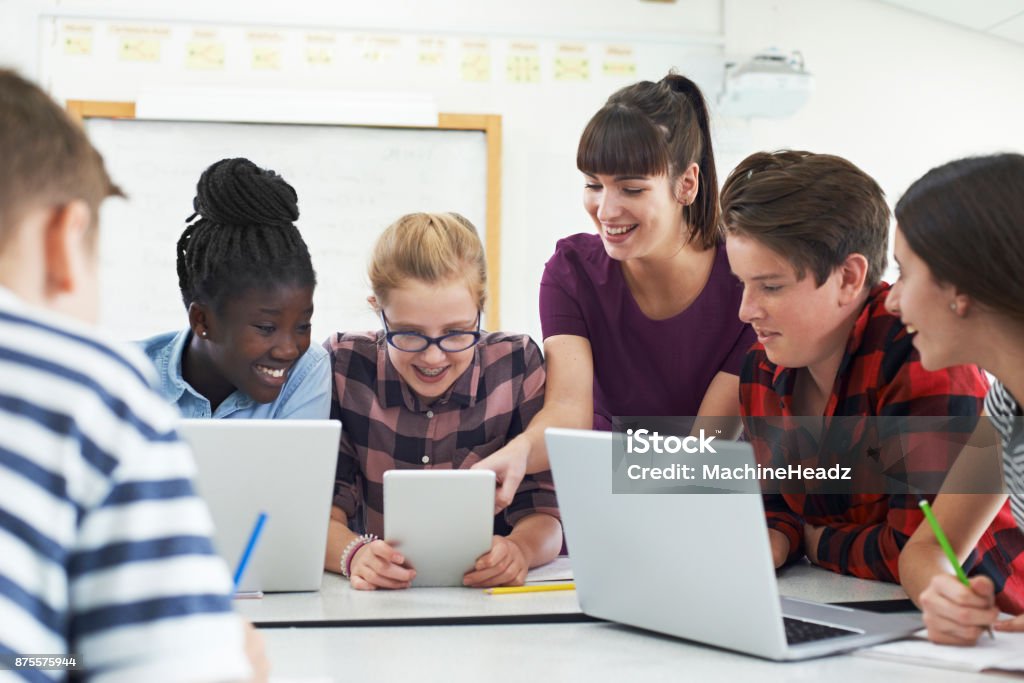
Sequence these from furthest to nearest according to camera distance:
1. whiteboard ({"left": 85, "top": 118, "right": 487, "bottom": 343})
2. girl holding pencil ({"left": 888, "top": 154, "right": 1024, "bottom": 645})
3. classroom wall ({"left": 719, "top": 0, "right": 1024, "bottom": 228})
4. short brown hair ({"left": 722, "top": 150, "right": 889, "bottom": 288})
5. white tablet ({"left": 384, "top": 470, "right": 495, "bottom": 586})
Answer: classroom wall ({"left": 719, "top": 0, "right": 1024, "bottom": 228}) → whiteboard ({"left": 85, "top": 118, "right": 487, "bottom": 343}) → short brown hair ({"left": 722, "top": 150, "right": 889, "bottom": 288}) → white tablet ({"left": 384, "top": 470, "right": 495, "bottom": 586}) → girl holding pencil ({"left": 888, "top": 154, "right": 1024, "bottom": 645})

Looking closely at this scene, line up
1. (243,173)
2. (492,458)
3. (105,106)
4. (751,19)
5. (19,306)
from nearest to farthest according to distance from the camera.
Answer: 1. (19,306)
2. (492,458)
3. (243,173)
4. (105,106)
5. (751,19)

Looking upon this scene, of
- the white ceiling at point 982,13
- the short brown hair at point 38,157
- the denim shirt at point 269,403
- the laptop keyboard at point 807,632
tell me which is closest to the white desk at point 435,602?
the laptop keyboard at point 807,632

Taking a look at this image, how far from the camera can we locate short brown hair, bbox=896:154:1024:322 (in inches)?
45.7

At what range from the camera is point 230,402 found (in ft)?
5.64

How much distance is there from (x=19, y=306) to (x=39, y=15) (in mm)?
3449

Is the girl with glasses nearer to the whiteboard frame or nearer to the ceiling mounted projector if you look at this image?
the whiteboard frame

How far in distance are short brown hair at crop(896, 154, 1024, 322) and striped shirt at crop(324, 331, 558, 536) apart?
0.81 metres

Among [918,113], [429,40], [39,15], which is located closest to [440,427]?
[429,40]

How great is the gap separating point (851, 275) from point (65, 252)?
133cm

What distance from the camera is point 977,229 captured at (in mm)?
1183

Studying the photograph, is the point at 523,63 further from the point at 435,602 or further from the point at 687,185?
the point at 435,602

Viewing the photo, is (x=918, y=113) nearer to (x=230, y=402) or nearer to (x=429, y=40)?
(x=429, y=40)

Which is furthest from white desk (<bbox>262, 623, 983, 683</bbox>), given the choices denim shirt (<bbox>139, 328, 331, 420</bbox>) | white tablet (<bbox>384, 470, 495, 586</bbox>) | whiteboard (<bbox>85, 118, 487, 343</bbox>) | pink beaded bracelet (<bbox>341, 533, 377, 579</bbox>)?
whiteboard (<bbox>85, 118, 487, 343</bbox>)

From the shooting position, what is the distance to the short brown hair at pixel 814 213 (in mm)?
1632
